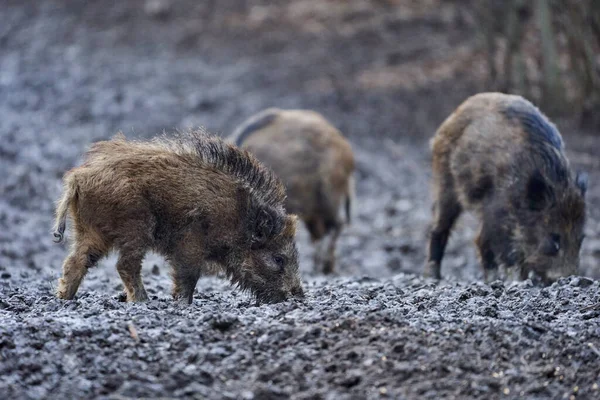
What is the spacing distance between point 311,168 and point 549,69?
5515mm

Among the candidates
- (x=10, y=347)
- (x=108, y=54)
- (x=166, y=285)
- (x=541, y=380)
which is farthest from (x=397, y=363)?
(x=108, y=54)

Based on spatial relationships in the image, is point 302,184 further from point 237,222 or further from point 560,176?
point 237,222

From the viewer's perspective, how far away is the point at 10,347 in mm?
4480

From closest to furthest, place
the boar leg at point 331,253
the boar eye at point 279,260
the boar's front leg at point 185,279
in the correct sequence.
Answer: the boar's front leg at point 185,279 < the boar eye at point 279,260 < the boar leg at point 331,253

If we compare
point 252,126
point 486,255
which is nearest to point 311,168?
point 252,126

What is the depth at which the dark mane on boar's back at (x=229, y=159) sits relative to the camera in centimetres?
629

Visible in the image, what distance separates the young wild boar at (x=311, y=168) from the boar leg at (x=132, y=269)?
4.46 m

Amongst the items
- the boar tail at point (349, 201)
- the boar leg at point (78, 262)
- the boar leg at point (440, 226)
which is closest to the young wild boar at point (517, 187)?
the boar leg at point (440, 226)

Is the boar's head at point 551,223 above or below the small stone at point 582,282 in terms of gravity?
above

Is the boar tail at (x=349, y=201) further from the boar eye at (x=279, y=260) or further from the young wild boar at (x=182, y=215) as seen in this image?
the boar eye at (x=279, y=260)

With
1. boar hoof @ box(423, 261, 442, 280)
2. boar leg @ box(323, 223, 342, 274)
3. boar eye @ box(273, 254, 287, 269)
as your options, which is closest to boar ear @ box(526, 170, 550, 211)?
boar hoof @ box(423, 261, 442, 280)

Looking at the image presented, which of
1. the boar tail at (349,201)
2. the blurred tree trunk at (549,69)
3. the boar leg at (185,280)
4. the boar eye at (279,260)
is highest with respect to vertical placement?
the blurred tree trunk at (549,69)

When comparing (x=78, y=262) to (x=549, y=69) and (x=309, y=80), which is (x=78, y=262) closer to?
(x=549, y=69)

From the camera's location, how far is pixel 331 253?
34.1 feet
